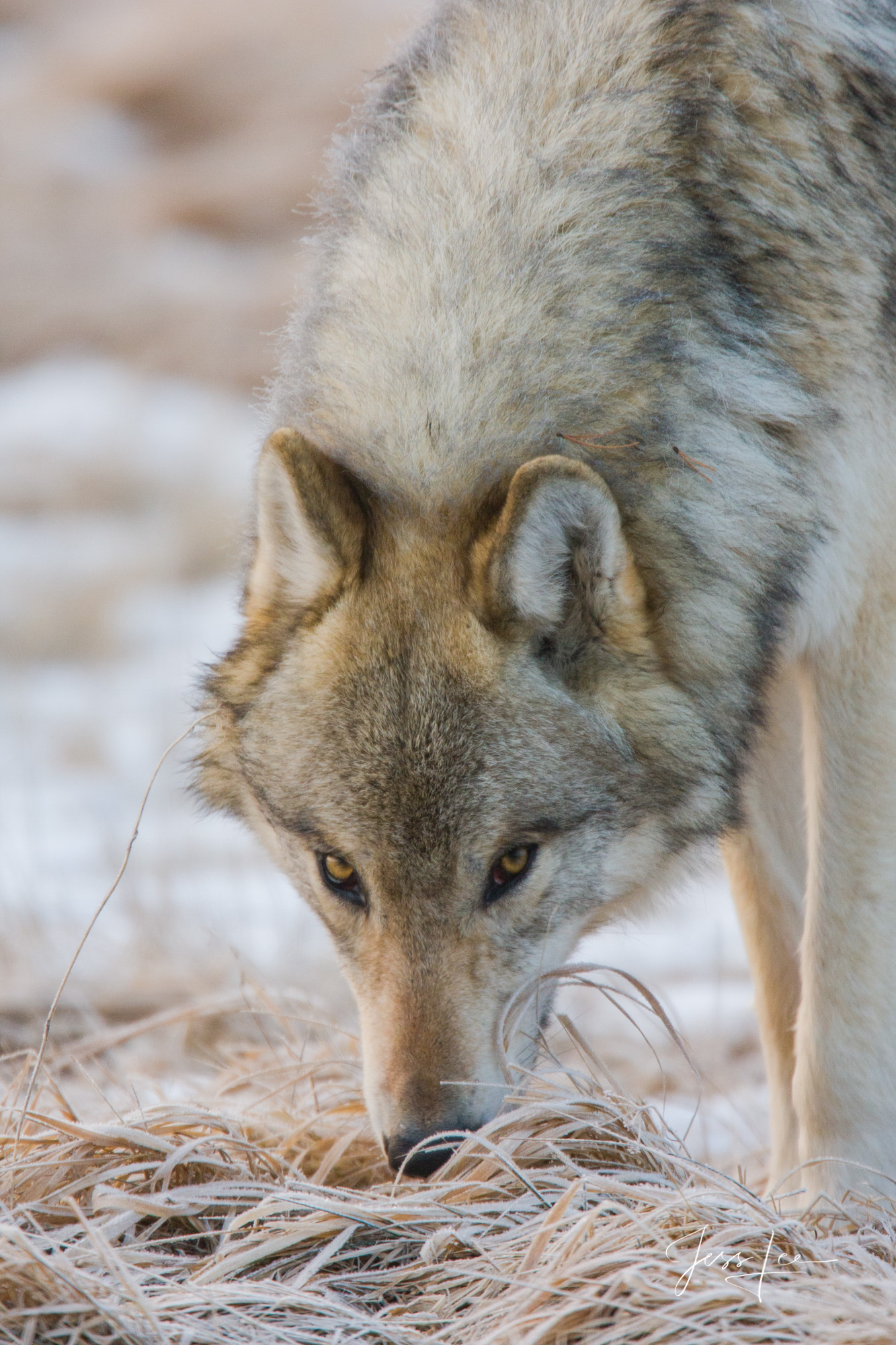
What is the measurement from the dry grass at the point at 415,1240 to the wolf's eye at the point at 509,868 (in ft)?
1.40

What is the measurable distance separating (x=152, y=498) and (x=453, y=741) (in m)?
9.07

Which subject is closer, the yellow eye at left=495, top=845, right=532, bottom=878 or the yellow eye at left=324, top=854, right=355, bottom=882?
the yellow eye at left=495, top=845, right=532, bottom=878

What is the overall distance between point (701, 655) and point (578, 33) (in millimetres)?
1530

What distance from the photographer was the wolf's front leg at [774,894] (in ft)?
13.0

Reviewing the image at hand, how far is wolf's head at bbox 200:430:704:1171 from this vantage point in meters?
2.85

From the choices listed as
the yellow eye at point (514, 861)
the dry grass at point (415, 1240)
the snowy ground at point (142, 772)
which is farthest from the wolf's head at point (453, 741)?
the snowy ground at point (142, 772)

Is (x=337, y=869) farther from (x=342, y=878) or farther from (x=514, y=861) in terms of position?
(x=514, y=861)

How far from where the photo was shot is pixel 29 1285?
2.19 metres

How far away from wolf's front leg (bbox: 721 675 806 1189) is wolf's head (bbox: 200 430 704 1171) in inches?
34.6

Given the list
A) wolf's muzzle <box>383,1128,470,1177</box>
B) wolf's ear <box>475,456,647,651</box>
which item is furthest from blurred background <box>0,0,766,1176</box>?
wolf's ear <box>475,456,647,651</box>

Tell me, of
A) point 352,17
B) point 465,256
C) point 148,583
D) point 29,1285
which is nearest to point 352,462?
point 465,256

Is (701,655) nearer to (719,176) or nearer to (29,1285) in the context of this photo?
(719,176)
